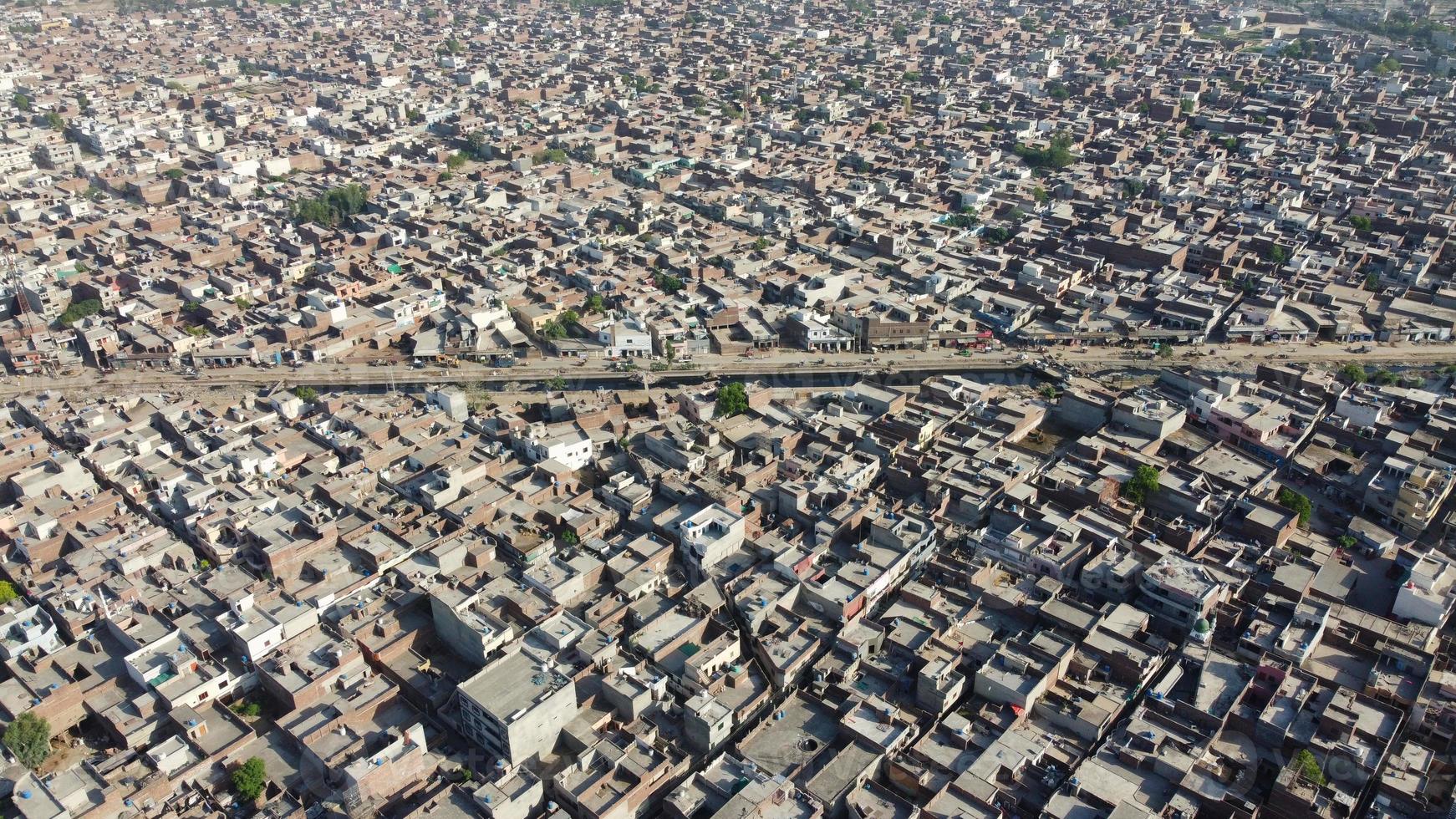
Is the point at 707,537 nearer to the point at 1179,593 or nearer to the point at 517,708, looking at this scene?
the point at 517,708

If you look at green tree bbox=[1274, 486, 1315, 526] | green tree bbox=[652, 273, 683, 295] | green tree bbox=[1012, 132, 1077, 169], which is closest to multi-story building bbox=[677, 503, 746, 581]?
green tree bbox=[1274, 486, 1315, 526]

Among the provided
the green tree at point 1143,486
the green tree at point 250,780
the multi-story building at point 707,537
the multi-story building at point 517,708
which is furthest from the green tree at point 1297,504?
the green tree at point 250,780

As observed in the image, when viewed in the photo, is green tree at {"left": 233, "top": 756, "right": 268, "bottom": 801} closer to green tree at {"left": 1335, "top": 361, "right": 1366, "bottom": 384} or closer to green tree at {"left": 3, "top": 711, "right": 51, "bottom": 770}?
green tree at {"left": 3, "top": 711, "right": 51, "bottom": 770}

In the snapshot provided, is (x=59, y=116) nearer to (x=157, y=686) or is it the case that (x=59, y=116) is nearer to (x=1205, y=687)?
(x=157, y=686)

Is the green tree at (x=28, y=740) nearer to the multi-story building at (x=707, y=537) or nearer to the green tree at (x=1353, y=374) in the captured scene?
the multi-story building at (x=707, y=537)

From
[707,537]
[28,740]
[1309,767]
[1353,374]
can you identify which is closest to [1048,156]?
[1353,374]
